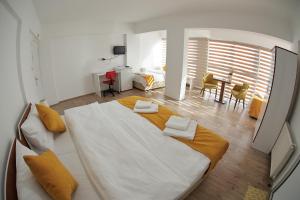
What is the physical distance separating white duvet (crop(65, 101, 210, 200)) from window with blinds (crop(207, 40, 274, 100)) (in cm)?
410

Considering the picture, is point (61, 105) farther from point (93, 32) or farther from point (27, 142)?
point (27, 142)

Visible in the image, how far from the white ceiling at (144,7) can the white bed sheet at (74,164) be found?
8.47 ft

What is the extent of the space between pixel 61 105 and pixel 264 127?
512 cm

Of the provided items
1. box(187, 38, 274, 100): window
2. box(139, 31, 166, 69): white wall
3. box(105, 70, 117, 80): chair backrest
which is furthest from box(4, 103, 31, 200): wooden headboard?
box(139, 31, 166, 69): white wall

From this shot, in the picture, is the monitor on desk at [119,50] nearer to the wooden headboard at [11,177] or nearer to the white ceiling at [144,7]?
the white ceiling at [144,7]

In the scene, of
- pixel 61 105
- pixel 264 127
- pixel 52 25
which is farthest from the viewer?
pixel 61 105

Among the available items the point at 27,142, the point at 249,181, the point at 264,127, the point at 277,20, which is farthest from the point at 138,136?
the point at 277,20

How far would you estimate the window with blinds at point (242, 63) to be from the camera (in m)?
5.42

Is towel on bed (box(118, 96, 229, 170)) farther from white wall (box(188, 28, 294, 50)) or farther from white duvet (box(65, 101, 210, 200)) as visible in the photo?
white wall (box(188, 28, 294, 50))

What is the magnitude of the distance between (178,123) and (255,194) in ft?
4.85

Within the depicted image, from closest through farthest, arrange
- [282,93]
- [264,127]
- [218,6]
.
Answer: [282,93]
[264,127]
[218,6]

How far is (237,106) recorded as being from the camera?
5.77 metres

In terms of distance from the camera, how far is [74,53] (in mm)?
5742

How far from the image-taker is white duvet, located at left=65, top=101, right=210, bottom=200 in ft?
6.34
